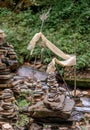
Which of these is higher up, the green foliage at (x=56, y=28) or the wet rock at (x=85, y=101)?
the green foliage at (x=56, y=28)

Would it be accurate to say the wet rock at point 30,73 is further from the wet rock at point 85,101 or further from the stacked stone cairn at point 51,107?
the stacked stone cairn at point 51,107

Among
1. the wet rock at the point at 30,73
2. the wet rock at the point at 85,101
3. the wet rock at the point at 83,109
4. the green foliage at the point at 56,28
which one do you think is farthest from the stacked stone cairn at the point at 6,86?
the green foliage at the point at 56,28

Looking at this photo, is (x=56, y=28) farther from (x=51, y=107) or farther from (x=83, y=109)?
(x=51, y=107)

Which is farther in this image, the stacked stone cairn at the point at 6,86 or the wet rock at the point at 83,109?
the wet rock at the point at 83,109

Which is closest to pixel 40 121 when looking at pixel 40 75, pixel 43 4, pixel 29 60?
pixel 40 75

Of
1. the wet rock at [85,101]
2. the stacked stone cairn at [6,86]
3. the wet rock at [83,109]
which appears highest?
the stacked stone cairn at [6,86]

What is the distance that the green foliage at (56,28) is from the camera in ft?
32.6

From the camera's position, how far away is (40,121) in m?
5.27

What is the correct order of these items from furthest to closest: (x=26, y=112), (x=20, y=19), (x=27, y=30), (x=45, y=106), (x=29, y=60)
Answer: (x=20, y=19) → (x=27, y=30) → (x=29, y=60) → (x=26, y=112) → (x=45, y=106)

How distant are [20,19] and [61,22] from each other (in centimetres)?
145

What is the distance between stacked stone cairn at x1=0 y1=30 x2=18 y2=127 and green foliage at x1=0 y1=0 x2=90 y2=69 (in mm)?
2078

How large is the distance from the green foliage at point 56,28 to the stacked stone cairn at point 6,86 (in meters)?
2.08

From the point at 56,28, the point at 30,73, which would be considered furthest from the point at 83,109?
the point at 56,28

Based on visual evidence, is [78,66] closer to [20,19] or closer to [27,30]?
[27,30]
